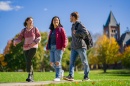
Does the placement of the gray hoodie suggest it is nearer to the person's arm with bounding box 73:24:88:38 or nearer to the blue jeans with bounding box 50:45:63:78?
the person's arm with bounding box 73:24:88:38

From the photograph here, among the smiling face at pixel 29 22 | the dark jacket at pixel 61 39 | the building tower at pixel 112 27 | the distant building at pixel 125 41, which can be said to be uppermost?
the building tower at pixel 112 27

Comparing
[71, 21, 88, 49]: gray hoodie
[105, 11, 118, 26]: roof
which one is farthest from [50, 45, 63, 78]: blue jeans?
[105, 11, 118, 26]: roof

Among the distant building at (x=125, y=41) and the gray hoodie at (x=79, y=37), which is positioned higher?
the distant building at (x=125, y=41)

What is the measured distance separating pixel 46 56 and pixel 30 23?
5077 centimetres

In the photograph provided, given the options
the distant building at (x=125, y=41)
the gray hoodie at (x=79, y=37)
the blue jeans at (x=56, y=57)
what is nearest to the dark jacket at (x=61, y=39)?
the blue jeans at (x=56, y=57)

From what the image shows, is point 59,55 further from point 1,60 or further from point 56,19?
point 1,60

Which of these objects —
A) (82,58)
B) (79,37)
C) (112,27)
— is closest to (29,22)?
(79,37)

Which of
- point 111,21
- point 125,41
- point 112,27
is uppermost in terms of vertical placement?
point 111,21

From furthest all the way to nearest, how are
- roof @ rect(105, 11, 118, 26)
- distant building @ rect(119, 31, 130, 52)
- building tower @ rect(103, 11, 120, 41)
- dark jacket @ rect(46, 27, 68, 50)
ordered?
building tower @ rect(103, 11, 120, 41) → roof @ rect(105, 11, 118, 26) → distant building @ rect(119, 31, 130, 52) → dark jacket @ rect(46, 27, 68, 50)

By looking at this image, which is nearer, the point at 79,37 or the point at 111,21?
the point at 79,37

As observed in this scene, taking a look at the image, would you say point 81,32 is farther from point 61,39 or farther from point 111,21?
point 111,21

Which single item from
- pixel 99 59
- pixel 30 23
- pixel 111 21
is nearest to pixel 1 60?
pixel 99 59

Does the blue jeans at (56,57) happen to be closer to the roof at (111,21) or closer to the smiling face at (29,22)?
the smiling face at (29,22)

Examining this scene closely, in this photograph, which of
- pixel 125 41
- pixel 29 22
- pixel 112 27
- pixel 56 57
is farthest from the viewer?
pixel 112 27
